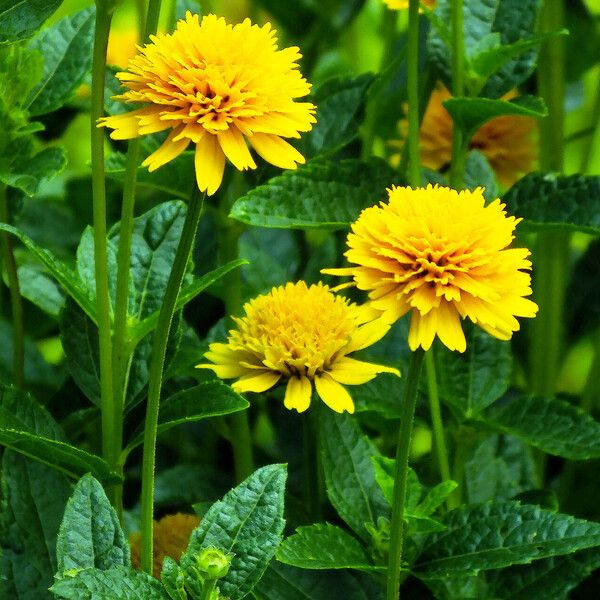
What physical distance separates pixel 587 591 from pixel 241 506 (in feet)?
1.19

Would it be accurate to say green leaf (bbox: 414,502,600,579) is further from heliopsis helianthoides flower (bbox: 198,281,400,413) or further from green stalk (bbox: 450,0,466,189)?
green stalk (bbox: 450,0,466,189)

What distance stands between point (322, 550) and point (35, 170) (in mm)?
262

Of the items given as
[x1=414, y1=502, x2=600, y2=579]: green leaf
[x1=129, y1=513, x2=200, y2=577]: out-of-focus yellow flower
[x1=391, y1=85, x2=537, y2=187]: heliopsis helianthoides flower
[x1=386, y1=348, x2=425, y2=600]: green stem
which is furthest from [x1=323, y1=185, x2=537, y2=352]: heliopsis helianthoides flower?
[x1=391, y1=85, x2=537, y2=187]: heliopsis helianthoides flower

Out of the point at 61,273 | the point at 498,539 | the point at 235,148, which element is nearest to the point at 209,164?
the point at 235,148

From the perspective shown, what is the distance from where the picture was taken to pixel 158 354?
50 cm

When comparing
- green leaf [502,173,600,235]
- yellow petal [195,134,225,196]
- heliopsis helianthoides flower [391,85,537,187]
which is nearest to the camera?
yellow petal [195,134,225,196]

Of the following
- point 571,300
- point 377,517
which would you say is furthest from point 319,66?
point 377,517

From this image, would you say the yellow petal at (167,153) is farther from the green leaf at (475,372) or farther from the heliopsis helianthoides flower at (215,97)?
the green leaf at (475,372)

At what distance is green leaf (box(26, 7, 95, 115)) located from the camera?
0.69 meters

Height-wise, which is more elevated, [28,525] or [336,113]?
[336,113]

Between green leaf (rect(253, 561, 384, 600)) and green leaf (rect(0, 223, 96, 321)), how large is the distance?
164 mm

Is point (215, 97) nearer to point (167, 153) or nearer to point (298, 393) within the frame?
point (167, 153)

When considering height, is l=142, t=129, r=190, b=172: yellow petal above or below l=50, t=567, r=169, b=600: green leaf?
above

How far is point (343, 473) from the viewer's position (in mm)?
617
